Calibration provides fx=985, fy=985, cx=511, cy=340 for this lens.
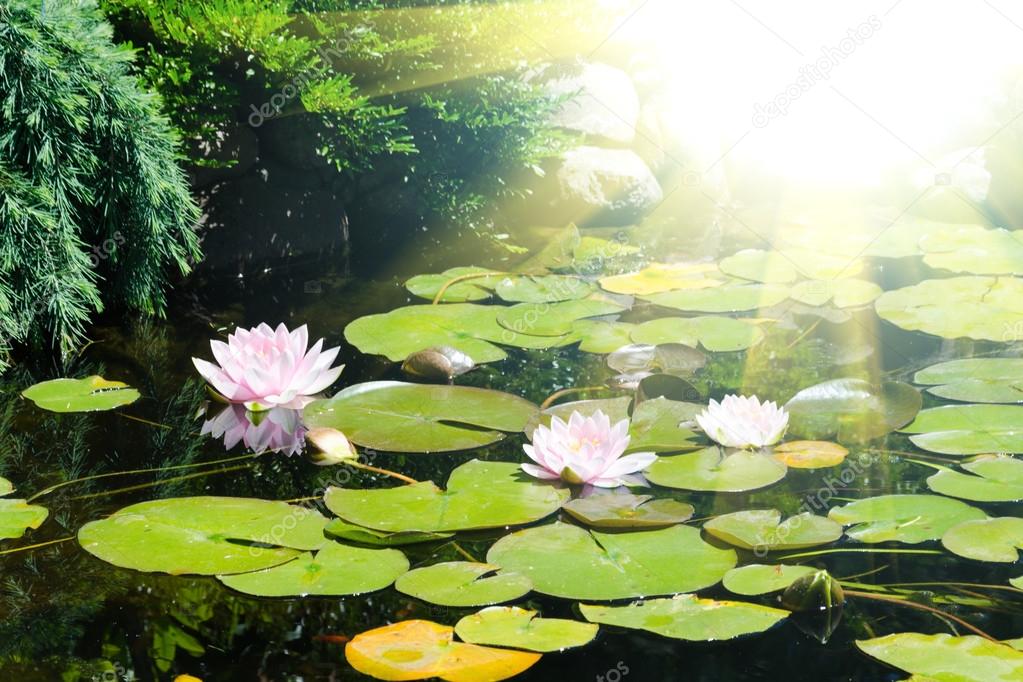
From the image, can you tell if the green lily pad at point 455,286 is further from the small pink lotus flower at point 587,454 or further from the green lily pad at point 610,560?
the green lily pad at point 610,560

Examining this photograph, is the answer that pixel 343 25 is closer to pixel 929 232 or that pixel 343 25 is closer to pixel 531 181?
pixel 531 181

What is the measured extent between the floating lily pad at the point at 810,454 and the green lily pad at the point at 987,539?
1.38 ft

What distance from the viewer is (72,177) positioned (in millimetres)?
3092

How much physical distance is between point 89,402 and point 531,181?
300 cm

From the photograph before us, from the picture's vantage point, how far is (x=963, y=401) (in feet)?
9.21

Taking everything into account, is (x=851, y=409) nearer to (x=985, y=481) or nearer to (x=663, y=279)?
(x=985, y=481)

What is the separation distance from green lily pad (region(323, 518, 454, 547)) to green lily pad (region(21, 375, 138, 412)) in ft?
3.56

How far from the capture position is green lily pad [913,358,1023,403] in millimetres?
2816

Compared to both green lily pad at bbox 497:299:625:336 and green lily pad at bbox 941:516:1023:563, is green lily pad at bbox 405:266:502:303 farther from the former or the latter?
green lily pad at bbox 941:516:1023:563

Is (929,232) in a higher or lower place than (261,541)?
higher

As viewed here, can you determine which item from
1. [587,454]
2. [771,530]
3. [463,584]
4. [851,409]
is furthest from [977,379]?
[463,584]

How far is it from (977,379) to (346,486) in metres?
1.90

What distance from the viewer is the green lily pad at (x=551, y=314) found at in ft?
11.4

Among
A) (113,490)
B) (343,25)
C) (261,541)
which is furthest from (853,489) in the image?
(343,25)
